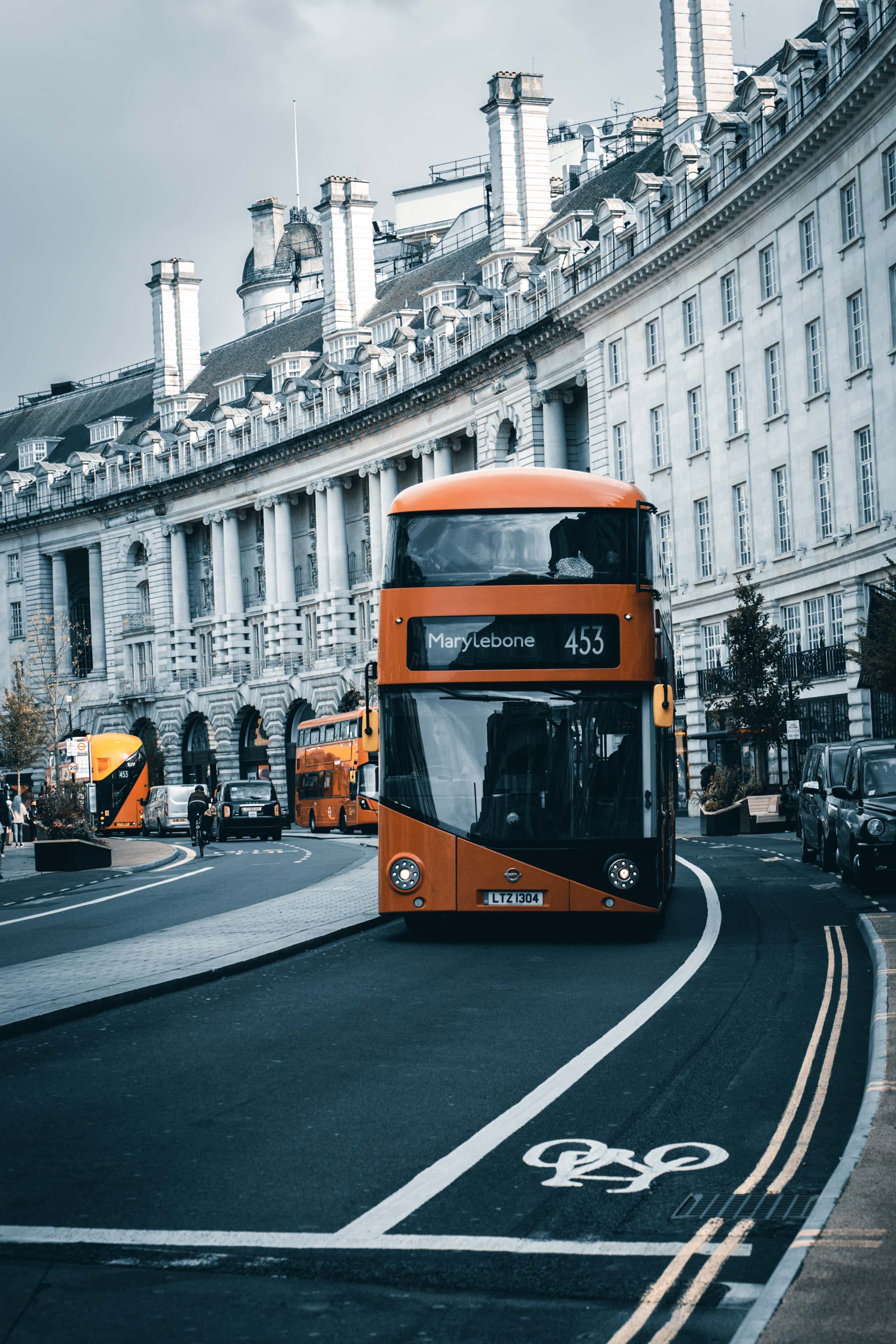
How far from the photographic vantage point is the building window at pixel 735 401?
52.1 m

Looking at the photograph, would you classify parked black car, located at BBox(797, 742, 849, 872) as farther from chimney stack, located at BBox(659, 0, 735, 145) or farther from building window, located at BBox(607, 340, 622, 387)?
chimney stack, located at BBox(659, 0, 735, 145)

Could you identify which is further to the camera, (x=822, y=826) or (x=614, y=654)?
(x=822, y=826)

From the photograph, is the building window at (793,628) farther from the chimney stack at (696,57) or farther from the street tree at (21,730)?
the street tree at (21,730)

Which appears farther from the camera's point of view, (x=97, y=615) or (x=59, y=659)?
(x=97, y=615)

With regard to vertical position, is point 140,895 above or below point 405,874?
below

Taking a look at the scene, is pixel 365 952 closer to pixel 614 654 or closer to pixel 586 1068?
pixel 614 654

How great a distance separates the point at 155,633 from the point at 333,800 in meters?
38.4

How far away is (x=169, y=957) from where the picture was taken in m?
16.0

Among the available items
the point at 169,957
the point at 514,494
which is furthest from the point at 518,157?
the point at 169,957

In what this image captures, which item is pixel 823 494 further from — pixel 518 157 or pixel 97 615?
pixel 97 615

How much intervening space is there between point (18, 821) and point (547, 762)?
1954 inches

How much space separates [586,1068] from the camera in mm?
9711

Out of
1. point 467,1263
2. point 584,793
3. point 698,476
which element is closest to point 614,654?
point 584,793

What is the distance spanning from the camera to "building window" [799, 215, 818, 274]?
1876 inches
